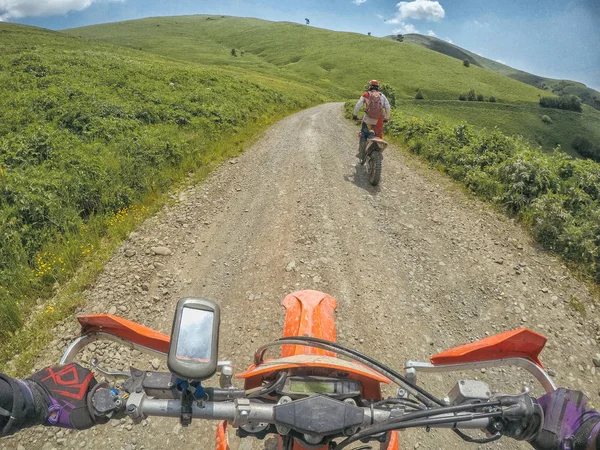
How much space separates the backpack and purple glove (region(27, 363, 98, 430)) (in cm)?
1034

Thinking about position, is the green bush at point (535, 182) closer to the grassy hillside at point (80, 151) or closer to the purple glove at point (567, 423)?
the purple glove at point (567, 423)

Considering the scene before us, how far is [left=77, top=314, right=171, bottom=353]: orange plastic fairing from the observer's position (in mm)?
2318

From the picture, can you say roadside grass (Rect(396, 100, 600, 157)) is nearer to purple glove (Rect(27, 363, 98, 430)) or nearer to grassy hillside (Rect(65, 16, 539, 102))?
grassy hillside (Rect(65, 16, 539, 102))

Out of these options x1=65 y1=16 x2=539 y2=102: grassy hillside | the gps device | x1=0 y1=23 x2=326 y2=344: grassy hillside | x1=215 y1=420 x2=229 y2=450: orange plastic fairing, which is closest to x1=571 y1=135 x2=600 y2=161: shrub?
x1=65 y1=16 x2=539 y2=102: grassy hillside

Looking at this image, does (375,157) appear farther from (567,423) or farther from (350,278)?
(567,423)

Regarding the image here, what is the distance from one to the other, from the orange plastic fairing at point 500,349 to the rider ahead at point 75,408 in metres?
0.60

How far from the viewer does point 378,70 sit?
289ft

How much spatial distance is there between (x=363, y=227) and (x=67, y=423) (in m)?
6.80

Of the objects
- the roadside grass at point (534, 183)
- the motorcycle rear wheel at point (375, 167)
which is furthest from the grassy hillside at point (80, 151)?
the roadside grass at point (534, 183)

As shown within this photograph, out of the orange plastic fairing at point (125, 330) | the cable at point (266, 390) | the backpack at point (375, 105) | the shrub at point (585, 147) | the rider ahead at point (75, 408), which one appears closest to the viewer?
the rider ahead at point (75, 408)

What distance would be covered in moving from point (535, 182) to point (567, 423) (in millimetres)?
8785

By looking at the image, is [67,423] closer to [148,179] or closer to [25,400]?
[25,400]

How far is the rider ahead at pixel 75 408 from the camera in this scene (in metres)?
1.41

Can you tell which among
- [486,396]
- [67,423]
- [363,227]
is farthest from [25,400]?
[363,227]
